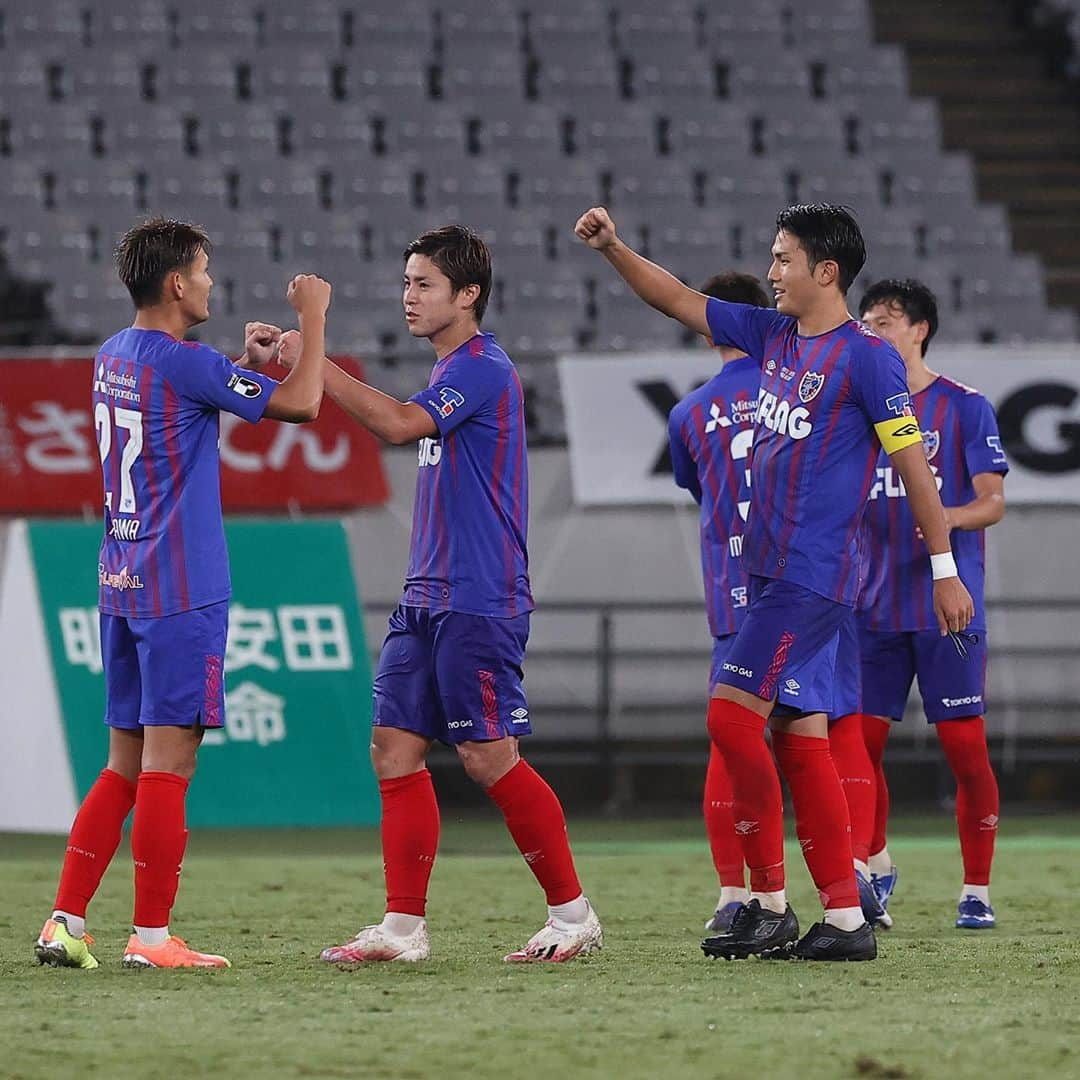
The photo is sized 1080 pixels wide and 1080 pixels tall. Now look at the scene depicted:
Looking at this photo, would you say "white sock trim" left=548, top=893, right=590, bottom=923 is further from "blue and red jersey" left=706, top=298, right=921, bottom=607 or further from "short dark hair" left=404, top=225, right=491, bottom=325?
"short dark hair" left=404, top=225, right=491, bottom=325

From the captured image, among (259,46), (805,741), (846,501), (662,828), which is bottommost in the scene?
(662,828)

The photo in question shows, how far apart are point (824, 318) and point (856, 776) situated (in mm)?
1596

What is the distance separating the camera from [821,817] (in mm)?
4953

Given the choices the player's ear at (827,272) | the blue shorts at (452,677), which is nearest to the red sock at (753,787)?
the blue shorts at (452,677)

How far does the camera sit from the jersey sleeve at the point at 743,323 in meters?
5.12

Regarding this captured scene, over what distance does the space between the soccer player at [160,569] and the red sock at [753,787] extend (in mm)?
1231

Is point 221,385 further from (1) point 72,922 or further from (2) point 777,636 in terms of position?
(2) point 777,636

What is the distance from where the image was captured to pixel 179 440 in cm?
482

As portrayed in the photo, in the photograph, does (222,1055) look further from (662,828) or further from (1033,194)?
(1033,194)

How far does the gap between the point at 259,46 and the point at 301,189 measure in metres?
1.72

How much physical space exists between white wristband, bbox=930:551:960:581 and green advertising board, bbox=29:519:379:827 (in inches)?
192

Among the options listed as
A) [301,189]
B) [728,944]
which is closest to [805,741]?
[728,944]

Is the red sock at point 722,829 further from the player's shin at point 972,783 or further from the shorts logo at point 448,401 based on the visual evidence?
the shorts logo at point 448,401

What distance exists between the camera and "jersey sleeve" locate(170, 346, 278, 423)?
478 cm
